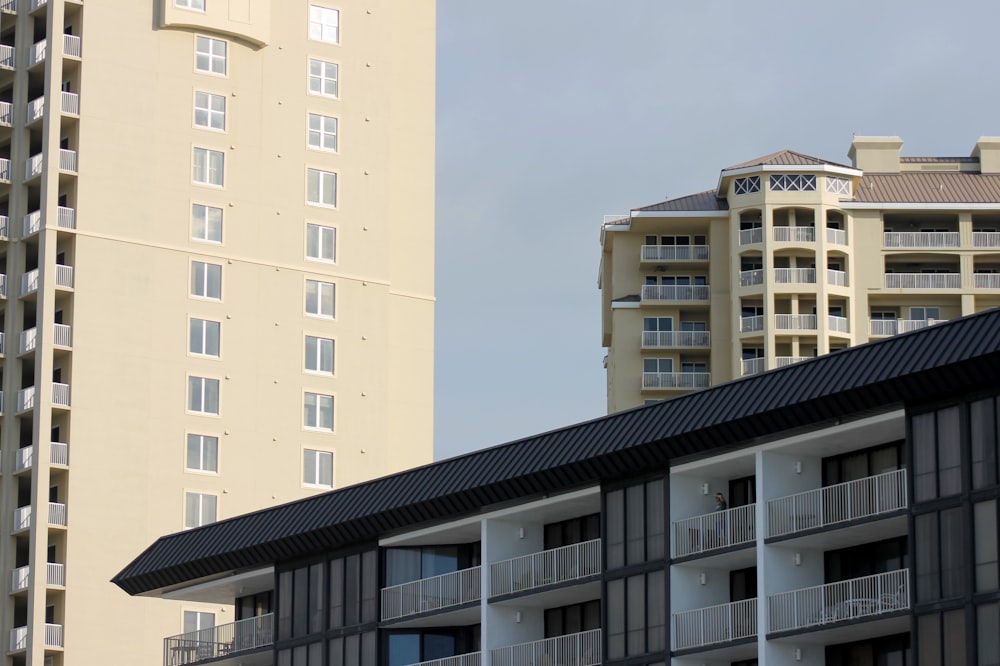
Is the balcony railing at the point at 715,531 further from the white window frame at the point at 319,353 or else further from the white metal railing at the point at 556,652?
the white window frame at the point at 319,353

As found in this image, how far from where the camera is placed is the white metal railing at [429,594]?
7325 cm

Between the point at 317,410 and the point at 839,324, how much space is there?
149 ft

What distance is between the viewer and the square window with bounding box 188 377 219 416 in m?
111

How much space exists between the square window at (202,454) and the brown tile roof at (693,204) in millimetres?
47862

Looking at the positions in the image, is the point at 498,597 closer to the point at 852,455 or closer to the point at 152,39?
the point at 852,455

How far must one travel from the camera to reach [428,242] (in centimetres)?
12519

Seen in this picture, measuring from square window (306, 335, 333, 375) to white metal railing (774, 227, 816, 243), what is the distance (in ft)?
134

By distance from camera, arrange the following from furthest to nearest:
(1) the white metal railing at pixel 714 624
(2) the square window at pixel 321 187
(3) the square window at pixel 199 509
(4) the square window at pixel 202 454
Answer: (2) the square window at pixel 321 187, (4) the square window at pixel 202 454, (3) the square window at pixel 199 509, (1) the white metal railing at pixel 714 624

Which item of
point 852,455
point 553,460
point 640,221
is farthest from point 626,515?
point 640,221

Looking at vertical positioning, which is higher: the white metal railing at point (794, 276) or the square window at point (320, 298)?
the white metal railing at point (794, 276)

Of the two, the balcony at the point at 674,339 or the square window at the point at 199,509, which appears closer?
the square window at the point at 199,509

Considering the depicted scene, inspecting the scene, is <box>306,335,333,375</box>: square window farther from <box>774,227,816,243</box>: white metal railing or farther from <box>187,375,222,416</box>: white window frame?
<box>774,227,816,243</box>: white metal railing

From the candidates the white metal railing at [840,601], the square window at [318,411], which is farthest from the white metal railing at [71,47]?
the white metal railing at [840,601]

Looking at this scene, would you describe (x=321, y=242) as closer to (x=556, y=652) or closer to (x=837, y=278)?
(x=837, y=278)
